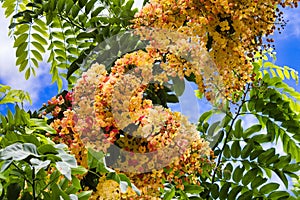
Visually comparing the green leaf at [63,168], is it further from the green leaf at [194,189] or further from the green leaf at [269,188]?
the green leaf at [269,188]

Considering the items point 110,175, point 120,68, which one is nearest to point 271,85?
point 120,68

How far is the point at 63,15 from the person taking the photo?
6.48 feet

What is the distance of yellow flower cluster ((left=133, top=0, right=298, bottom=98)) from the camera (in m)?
1.61

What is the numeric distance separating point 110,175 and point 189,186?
0.48m

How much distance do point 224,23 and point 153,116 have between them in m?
0.42

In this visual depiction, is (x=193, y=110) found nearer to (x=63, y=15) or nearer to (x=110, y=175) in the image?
(x=110, y=175)

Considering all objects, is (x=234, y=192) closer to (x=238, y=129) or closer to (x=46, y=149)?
(x=238, y=129)

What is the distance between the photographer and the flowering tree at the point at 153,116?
141 centimetres

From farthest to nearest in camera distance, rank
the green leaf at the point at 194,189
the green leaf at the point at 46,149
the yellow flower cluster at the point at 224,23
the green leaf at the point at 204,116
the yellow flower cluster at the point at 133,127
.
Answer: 1. the green leaf at the point at 204,116
2. the green leaf at the point at 194,189
3. the yellow flower cluster at the point at 224,23
4. the yellow flower cluster at the point at 133,127
5. the green leaf at the point at 46,149

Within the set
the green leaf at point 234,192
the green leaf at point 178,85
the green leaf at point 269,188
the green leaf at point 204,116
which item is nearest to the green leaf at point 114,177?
the green leaf at point 178,85

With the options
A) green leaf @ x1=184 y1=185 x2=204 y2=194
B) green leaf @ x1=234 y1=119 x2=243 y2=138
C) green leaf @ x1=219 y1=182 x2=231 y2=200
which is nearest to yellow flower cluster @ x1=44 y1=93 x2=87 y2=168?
green leaf @ x1=184 y1=185 x2=204 y2=194

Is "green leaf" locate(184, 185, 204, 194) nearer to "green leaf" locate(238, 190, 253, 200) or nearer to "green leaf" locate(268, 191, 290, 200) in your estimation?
"green leaf" locate(238, 190, 253, 200)

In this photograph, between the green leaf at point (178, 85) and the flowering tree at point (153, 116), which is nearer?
the flowering tree at point (153, 116)

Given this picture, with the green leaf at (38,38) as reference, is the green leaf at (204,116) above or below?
below
